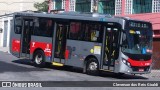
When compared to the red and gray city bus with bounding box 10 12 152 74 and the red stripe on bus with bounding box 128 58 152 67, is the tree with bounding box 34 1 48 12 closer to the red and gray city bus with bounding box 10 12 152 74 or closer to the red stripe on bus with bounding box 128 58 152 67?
the red and gray city bus with bounding box 10 12 152 74

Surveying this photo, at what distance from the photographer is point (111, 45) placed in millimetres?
20156

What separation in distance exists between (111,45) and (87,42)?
1.51 metres

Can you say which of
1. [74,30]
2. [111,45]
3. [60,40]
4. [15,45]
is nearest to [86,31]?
[74,30]

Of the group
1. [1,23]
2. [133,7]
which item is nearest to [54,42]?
[133,7]

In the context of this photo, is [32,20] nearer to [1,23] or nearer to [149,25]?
[149,25]

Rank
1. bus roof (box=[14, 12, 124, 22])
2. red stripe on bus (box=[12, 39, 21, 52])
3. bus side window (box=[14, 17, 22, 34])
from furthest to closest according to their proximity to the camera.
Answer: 1. bus side window (box=[14, 17, 22, 34])
2. red stripe on bus (box=[12, 39, 21, 52])
3. bus roof (box=[14, 12, 124, 22])

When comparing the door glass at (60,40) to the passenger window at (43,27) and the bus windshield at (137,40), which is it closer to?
the passenger window at (43,27)

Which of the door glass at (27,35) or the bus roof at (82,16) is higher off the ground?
the bus roof at (82,16)

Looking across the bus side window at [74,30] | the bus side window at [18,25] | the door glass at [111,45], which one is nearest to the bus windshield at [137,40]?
the door glass at [111,45]

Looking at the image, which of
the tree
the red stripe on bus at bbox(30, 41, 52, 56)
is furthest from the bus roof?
the tree

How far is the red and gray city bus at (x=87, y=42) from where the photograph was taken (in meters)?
20.0

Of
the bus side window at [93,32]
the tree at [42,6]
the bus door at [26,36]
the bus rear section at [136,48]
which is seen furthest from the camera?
the tree at [42,6]

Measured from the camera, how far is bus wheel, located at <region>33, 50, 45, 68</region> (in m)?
23.4

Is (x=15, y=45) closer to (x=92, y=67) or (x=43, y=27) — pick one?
(x=43, y=27)
